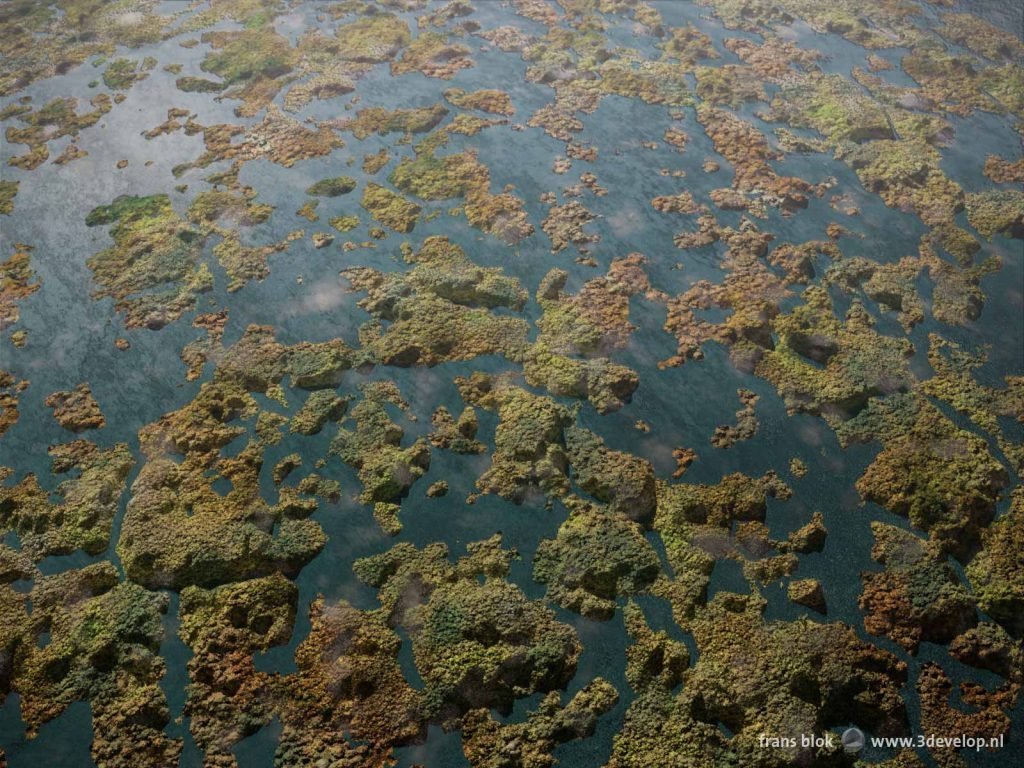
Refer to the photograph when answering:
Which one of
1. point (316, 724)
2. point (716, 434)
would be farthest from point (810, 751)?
point (316, 724)

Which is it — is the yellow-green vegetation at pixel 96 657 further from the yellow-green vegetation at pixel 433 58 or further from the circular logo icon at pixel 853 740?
the yellow-green vegetation at pixel 433 58

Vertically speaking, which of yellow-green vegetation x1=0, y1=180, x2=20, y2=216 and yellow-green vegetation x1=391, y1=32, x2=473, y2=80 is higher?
yellow-green vegetation x1=391, y1=32, x2=473, y2=80

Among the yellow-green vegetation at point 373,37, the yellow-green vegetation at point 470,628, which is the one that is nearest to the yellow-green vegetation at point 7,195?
the yellow-green vegetation at point 373,37

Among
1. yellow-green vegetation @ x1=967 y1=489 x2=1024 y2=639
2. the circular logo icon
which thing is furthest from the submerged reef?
the circular logo icon

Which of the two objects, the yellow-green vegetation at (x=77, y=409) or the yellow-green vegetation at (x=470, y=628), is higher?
the yellow-green vegetation at (x=77, y=409)

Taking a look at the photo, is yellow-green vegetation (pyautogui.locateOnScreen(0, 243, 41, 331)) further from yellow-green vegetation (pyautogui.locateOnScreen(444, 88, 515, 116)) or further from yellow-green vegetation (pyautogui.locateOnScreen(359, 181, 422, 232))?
yellow-green vegetation (pyautogui.locateOnScreen(444, 88, 515, 116))

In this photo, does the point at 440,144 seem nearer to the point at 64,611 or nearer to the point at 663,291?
the point at 663,291
